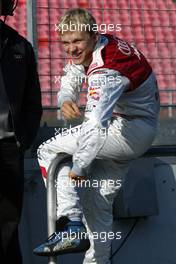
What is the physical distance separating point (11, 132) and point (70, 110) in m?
0.35

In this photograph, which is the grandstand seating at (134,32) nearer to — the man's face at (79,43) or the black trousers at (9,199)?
the man's face at (79,43)

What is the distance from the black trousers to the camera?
14.5ft

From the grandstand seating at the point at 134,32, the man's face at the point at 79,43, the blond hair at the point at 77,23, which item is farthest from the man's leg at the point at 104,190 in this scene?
the grandstand seating at the point at 134,32

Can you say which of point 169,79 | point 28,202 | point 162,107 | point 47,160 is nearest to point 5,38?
point 47,160

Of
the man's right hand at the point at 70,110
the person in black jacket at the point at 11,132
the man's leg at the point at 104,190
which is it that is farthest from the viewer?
the man's leg at the point at 104,190

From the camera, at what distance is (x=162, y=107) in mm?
5961

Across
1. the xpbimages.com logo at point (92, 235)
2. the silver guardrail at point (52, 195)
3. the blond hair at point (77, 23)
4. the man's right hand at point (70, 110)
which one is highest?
the blond hair at point (77, 23)

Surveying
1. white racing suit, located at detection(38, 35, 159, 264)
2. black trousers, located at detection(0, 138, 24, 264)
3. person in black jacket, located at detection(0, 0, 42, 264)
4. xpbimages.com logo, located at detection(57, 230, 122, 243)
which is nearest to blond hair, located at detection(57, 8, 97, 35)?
white racing suit, located at detection(38, 35, 159, 264)

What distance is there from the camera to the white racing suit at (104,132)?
4289 mm

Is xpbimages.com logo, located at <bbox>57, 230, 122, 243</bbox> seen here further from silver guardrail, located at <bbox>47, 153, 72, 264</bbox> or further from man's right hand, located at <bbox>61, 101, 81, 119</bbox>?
man's right hand, located at <bbox>61, 101, 81, 119</bbox>

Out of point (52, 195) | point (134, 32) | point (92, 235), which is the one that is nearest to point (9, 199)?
point (52, 195)

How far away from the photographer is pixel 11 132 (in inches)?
174

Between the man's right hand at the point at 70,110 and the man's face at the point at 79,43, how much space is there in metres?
0.24

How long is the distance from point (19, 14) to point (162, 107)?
3.19 m
